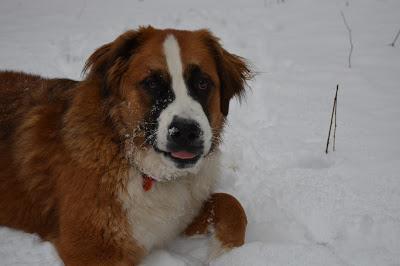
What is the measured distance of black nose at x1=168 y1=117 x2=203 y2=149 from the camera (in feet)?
8.80

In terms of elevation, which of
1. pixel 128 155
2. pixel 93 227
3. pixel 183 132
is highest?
pixel 183 132

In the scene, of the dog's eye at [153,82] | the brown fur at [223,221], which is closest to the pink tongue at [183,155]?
the dog's eye at [153,82]

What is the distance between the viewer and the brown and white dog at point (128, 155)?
112 inches

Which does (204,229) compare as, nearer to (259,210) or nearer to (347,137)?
(259,210)

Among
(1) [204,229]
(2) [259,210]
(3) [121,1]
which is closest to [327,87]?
(2) [259,210]

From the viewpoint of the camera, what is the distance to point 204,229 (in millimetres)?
3318

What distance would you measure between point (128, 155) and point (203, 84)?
67cm

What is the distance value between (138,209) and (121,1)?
598cm

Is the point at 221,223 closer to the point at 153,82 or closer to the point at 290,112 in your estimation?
the point at 153,82

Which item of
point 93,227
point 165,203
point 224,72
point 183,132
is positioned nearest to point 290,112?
point 224,72

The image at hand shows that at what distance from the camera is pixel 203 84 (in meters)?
3.06

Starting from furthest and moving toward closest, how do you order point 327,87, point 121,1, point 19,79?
1. point 121,1
2. point 327,87
3. point 19,79

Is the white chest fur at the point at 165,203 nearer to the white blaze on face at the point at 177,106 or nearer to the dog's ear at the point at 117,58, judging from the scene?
the white blaze on face at the point at 177,106

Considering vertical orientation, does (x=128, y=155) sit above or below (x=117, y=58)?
below
